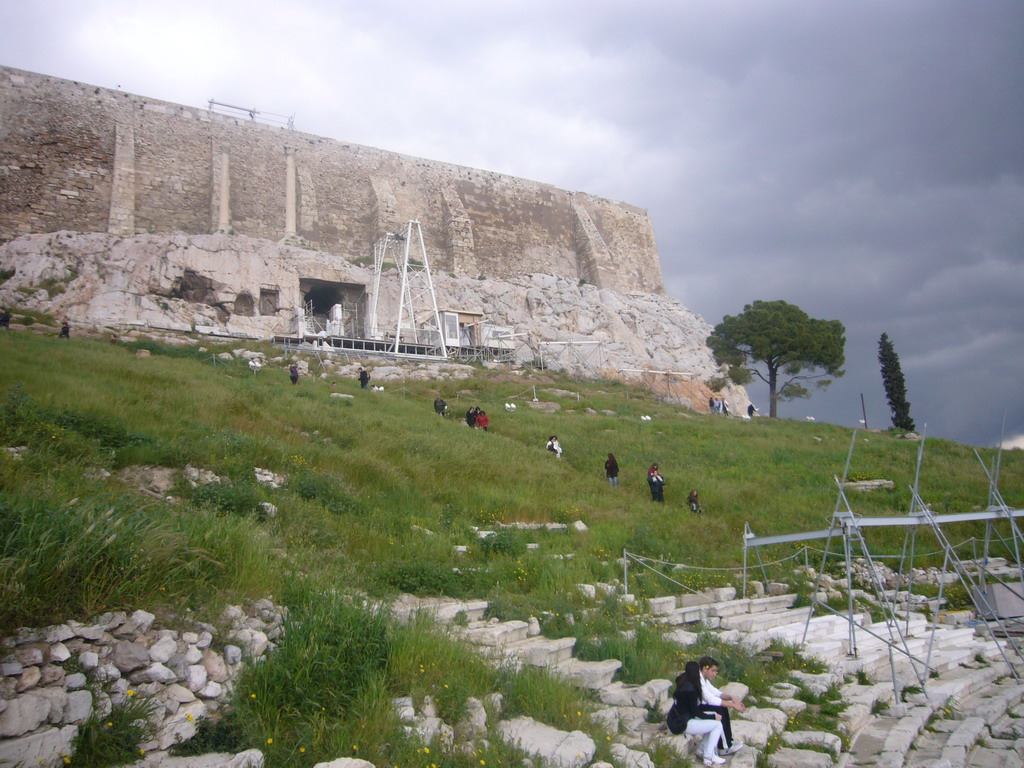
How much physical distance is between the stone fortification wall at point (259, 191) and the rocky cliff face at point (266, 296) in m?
1.75

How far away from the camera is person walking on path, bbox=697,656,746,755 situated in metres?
4.38

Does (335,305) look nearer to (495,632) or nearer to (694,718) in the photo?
(495,632)

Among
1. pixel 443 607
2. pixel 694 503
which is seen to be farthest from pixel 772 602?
pixel 443 607

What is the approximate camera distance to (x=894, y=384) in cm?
3192

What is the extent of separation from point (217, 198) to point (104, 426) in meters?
23.7

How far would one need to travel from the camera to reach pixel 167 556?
4.28m

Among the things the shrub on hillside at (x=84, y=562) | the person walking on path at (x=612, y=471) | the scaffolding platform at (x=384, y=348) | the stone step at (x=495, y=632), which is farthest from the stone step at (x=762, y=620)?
the scaffolding platform at (x=384, y=348)

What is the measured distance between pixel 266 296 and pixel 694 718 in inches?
1009

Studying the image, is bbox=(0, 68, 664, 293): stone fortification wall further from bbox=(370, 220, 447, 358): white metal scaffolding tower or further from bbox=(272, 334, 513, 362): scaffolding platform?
bbox=(272, 334, 513, 362): scaffolding platform

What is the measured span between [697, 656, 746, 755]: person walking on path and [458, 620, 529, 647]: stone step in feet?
5.11

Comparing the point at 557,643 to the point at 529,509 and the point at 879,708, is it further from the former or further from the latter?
the point at 529,509

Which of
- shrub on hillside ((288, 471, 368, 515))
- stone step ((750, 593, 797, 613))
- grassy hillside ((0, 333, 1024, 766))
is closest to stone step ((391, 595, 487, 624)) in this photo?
grassy hillside ((0, 333, 1024, 766))

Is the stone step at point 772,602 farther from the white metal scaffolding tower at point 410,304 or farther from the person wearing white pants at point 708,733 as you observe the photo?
the white metal scaffolding tower at point 410,304

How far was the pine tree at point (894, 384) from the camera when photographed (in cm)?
3123
